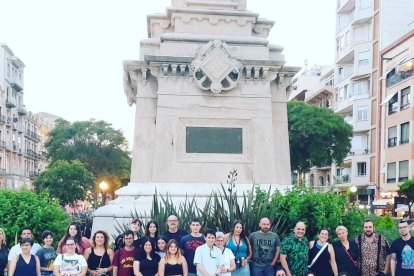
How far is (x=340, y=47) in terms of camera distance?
6150 cm

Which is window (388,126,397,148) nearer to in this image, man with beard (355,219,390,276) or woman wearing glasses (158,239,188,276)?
man with beard (355,219,390,276)

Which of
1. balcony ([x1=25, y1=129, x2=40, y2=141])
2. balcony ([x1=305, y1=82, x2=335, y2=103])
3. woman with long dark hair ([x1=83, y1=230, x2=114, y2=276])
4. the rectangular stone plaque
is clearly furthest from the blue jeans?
balcony ([x1=25, y1=129, x2=40, y2=141])

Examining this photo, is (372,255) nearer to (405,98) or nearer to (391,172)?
(405,98)

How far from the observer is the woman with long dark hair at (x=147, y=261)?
9.39m

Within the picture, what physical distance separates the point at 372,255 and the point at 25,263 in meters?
5.18

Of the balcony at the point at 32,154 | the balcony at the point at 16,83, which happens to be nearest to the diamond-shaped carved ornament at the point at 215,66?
the balcony at the point at 16,83

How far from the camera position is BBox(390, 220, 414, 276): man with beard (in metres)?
9.66

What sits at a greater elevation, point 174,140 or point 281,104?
point 281,104

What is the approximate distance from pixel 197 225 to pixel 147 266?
1.04 meters

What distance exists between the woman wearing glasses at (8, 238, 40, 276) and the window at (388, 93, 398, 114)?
41.7m

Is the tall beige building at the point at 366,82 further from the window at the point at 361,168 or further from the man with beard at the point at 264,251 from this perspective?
the man with beard at the point at 264,251

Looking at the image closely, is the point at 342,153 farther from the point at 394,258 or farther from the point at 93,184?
the point at 394,258

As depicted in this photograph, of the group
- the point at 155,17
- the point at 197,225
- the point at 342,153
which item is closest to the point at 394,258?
the point at 197,225

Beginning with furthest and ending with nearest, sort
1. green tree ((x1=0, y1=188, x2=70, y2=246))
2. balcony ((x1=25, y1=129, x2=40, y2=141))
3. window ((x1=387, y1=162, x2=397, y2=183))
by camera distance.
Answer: balcony ((x1=25, y1=129, x2=40, y2=141)) → window ((x1=387, y1=162, x2=397, y2=183)) → green tree ((x1=0, y1=188, x2=70, y2=246))
